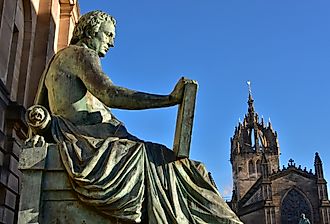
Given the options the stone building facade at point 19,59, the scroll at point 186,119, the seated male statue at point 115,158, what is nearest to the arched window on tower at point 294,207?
the stone building facade at point 19,59

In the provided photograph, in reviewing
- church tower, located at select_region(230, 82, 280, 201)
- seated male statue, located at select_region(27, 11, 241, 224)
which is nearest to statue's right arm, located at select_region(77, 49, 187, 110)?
seated male statue, located at select_region(27, 11, 241, 224)

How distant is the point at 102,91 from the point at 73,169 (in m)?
0.61

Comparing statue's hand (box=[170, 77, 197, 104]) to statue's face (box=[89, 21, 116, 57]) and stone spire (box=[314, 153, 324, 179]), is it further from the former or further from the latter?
stone spire (box=[314, 153, 324, 179])

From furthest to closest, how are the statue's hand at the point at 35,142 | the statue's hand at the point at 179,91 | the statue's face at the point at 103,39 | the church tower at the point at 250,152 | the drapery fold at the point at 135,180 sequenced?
the church tower at the point at 250,152 < the statue's face at the point at 103,39 < the statue's hand at the point at 179,91 < the statue's hand at the point at 35,142 < the drapery fold at the point at 135,180

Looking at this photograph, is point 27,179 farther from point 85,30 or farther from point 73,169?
point 85,30

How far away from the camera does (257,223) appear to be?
58750 mm

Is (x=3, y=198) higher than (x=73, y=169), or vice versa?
(x=3, y=198)

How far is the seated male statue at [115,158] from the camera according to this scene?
297 centimetres

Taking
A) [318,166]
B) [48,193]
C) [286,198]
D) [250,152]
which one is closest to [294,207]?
[286,198]

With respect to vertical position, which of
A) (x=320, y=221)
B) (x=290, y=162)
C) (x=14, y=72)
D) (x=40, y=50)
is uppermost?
(x=290, y=162)

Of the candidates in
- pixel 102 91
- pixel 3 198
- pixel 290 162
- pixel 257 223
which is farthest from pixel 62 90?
pixel 290 162

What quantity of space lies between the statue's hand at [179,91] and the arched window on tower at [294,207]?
57.7 m

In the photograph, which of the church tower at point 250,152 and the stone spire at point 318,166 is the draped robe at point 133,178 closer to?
the stone spire at point 318,166

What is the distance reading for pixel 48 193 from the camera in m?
3.06
